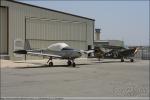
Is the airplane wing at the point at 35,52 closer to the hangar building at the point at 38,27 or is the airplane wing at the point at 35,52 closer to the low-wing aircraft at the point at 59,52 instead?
the low-wing aircraft at the point at 59,52

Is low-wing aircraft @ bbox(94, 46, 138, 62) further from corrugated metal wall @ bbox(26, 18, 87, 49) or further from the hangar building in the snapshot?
the hangar building

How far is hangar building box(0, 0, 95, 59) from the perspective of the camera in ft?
131

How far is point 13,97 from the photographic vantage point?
11.7 m

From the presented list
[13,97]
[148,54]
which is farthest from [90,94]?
[148,54]

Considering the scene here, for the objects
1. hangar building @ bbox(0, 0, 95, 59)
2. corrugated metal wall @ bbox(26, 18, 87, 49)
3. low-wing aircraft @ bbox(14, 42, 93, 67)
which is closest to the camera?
low-wing aircraft @ bbox(14, 42, 93, 67)

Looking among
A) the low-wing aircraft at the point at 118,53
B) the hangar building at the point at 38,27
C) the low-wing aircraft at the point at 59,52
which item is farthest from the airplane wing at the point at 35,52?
the low-wing aircraft at the point at 118,53

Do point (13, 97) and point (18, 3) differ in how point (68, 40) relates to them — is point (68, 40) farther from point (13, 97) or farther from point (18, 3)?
point (13, 97)

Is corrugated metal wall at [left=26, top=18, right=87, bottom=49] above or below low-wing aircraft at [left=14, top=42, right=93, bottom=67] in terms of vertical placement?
above

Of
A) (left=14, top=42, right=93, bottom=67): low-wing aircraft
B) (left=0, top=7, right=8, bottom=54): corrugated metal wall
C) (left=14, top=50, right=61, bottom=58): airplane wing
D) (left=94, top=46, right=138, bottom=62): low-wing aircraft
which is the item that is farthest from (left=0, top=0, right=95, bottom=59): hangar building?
(left=14, top=42, right=93, bottom=67): low-wing aircraft

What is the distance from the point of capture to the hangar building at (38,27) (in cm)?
3991

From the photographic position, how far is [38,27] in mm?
44219

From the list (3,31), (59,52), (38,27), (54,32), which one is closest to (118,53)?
(54,32)

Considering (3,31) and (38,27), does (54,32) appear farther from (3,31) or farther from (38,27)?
(3,31)

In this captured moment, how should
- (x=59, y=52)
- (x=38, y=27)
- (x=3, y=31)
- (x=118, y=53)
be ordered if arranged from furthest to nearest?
1. (x=118, y=53)
2. (x=38, y=27)
3. (x=3, y=31)
4. (x=59, y=52)
